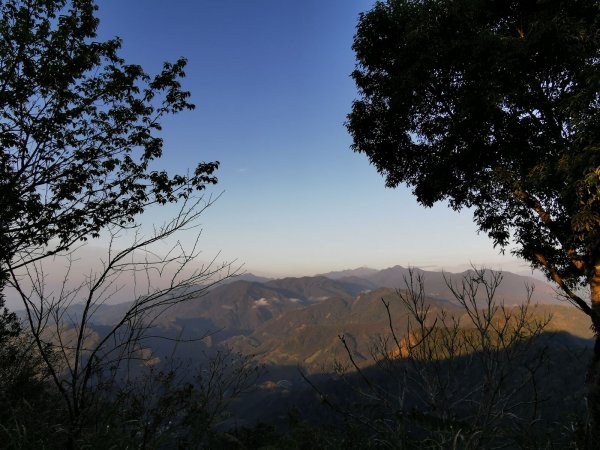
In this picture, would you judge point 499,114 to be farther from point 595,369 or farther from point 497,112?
point 595,369

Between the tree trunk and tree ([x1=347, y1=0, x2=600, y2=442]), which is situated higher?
tree ([x1=347, y1=0, x2=600, y2=442])

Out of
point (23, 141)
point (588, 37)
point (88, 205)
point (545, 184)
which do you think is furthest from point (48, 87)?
point (588, 37)

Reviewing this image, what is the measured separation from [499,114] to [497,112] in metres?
0.12

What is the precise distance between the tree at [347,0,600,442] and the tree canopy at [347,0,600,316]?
0.02 m

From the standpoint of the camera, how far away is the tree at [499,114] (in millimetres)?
6527

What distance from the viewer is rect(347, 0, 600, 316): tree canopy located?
6.53m

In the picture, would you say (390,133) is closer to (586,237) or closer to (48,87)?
(586,237)

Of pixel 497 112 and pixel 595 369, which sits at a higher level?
pixel 497 112

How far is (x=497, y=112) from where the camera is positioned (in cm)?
711

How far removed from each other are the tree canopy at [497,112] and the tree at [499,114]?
25mm

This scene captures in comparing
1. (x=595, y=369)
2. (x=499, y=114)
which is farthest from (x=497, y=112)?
(x=595, y=369)

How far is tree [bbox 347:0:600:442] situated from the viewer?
6527mm

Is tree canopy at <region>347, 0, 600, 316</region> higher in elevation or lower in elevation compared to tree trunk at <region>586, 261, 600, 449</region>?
higher

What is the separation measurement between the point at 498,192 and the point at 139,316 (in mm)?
7976
